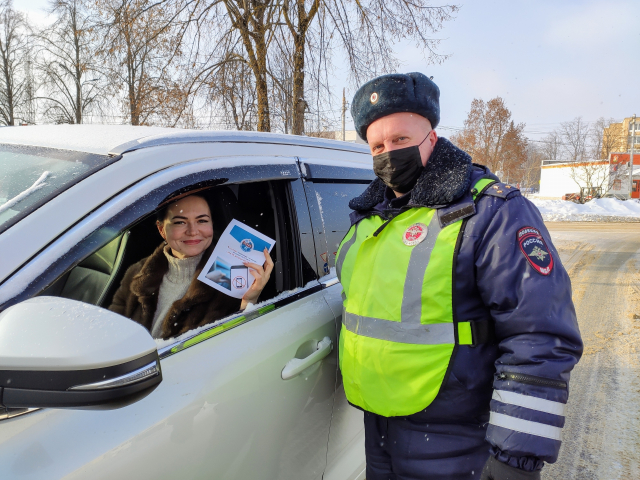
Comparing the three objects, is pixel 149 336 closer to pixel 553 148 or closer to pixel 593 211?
pixel 593 211

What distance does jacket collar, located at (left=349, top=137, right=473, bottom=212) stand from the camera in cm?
142

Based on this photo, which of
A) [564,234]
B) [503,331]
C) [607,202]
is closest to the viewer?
[503,331]

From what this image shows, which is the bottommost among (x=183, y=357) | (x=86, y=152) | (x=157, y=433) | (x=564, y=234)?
(x=564, y=234)

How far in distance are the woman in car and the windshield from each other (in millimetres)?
410

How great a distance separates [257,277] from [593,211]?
26.1 m

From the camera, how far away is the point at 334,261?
1.95m

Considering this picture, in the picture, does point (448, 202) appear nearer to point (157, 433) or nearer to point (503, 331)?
point (503, 331)

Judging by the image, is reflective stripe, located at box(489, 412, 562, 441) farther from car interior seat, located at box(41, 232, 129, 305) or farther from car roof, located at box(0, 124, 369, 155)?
car interior seat, located at box(41, 232, 129, 305)

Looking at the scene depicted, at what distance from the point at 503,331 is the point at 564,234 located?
44.7ft

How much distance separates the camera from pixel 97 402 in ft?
2.69

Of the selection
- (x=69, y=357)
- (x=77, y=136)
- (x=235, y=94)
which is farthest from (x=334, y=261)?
(x=235, y=94)

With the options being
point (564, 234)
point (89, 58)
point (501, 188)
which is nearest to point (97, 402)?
point (501, 188)

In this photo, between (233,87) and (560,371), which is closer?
(560,371)

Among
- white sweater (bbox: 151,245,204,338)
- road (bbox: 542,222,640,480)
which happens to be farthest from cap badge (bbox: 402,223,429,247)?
road (bbox: 542,222,640,480)
